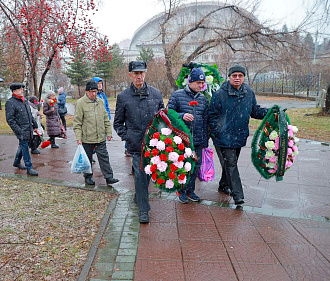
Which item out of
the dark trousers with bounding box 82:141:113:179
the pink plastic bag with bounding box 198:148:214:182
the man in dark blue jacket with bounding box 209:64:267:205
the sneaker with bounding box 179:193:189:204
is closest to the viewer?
the man in dark blue jacket with bounding box 209:64:267:205

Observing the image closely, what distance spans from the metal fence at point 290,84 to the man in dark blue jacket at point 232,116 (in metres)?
29.1

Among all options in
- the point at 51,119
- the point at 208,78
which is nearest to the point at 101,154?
the point at 208,78

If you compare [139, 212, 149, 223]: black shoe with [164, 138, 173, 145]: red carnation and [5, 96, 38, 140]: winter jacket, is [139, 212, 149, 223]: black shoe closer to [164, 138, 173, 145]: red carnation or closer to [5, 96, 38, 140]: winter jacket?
[164, 138, 173, 145]: red carnation

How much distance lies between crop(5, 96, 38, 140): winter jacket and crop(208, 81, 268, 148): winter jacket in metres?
3.72

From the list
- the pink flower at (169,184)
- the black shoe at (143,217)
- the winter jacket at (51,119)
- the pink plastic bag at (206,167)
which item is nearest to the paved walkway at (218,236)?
the black shoe at (143,217)

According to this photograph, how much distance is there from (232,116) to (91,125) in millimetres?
2417

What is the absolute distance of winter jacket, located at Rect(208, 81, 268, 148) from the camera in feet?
14.6

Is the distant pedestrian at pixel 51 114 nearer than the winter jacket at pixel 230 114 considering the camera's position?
No

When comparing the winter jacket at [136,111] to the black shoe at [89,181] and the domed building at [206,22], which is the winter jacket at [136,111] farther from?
the domed building at [206,22]

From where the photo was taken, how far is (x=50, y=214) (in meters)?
4.43

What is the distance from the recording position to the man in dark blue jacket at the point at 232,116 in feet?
14.6

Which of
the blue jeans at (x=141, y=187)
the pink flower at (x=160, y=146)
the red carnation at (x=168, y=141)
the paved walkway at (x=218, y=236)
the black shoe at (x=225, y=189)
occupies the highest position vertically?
the red carnation at (x=168, y=141)

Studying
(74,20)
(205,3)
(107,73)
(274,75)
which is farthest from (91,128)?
(107,73)

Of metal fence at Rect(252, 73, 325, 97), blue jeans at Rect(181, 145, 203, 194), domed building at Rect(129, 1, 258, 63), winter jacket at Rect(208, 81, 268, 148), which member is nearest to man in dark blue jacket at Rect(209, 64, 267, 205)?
winter jacket at Rect(208, 81, 268, 148)
